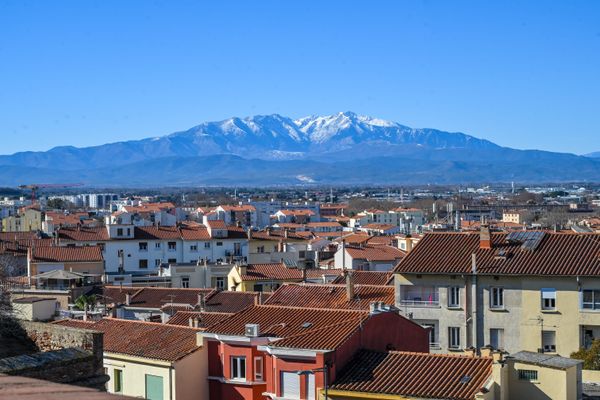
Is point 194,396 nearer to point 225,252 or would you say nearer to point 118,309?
point 118,309

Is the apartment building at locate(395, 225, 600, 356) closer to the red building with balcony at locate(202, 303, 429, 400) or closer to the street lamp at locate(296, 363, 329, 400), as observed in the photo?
the red building with balcony at locate(202, 303, 429, 400)

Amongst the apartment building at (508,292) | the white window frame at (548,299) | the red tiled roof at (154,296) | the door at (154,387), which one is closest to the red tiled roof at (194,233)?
the red tiled roof at (154,296)

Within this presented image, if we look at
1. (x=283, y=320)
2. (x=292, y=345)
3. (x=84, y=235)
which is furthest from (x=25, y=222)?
(x=292, y=345)

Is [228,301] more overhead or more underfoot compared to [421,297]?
more underfoot

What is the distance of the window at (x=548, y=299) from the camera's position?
3394 cm

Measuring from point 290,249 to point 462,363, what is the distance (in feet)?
187

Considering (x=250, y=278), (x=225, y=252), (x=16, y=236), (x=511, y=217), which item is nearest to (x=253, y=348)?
(x=250, y=278)

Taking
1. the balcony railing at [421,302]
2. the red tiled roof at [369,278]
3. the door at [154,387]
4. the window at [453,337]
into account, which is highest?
the red tiled roof at [369,278]

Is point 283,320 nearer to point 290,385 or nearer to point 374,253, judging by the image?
point 290,385

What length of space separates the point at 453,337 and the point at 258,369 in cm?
1215

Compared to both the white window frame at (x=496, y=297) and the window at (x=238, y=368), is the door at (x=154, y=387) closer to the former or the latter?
the window at (x=238, y=368)

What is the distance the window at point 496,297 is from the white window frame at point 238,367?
12247 mm

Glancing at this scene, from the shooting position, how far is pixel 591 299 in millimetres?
33469

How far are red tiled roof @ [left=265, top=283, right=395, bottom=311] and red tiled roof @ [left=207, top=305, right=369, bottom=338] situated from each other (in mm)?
4646
